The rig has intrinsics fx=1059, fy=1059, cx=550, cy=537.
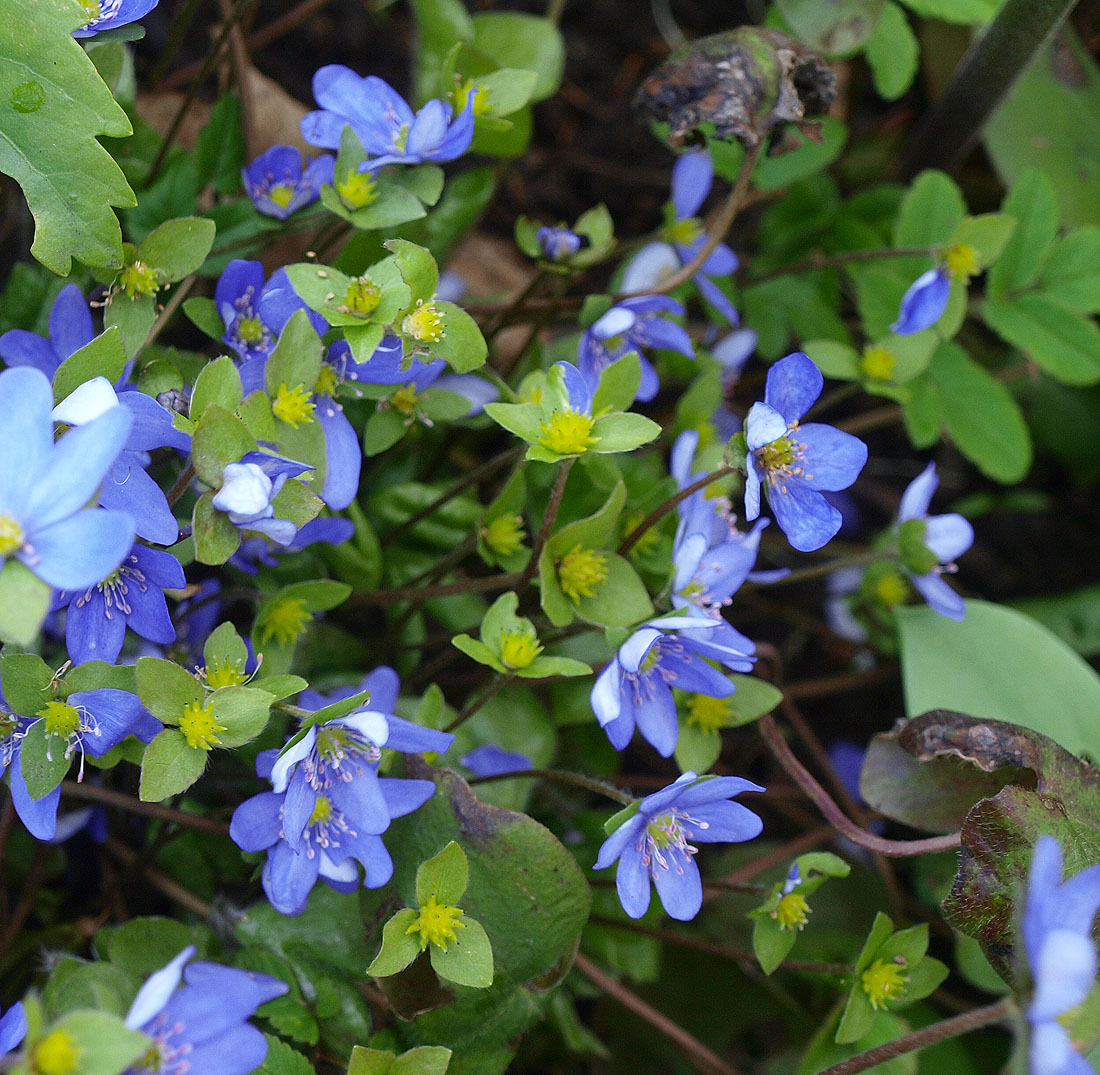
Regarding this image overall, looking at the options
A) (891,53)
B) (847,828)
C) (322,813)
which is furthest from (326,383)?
(891,53)

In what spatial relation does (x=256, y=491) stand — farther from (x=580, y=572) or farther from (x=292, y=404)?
(x=580, y=572)

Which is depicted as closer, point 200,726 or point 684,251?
point 200,726

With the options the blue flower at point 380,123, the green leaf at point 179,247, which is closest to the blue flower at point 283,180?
the blue flower at point 380,123

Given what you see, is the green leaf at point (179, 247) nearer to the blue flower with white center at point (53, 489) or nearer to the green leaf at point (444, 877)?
the blue flower with white center at point (53, 489)

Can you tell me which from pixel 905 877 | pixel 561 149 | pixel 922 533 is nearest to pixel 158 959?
pixel 922 533

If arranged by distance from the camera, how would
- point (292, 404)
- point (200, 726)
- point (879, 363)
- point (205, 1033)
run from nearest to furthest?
point (205, 1033) < point (200, 726) < point (292, 404) < point (879, 363)

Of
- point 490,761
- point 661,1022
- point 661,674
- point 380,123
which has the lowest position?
point 661,1022

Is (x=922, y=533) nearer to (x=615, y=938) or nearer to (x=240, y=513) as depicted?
(x=615, y=938)

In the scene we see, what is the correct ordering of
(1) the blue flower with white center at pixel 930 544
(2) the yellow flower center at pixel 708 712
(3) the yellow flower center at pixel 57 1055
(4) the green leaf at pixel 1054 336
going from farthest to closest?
(4) the green leaf at pixel 1054 336 < (1) the blue flower with white center at pixel 930 544 < (2) the yellow flower center at pixel 708 712 < (3) the yellow flower center at pixel 57 1055

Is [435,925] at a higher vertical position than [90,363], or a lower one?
lower
